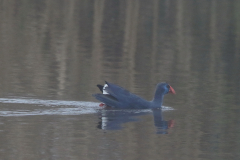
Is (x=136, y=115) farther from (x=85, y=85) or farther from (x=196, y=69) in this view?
(x=196, y=69)

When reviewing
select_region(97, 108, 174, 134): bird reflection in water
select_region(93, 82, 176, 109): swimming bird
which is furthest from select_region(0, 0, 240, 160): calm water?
select_region(93, 82, 176, 109): swimming bird

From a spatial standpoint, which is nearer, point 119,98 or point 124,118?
point 124,118

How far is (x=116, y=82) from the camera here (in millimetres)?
12508

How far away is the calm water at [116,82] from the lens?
766 centimetres

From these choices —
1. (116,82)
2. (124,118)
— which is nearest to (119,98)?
(124,118)

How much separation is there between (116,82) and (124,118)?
315cm

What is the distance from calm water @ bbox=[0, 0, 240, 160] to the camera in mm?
7664

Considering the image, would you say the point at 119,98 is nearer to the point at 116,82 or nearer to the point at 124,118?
the point at 124,118

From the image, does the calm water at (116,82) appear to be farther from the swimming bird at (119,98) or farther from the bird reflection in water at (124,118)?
the swimming bird at (119,98)

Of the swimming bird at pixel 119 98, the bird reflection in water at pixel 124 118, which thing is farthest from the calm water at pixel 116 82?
the swimming bird at pixel 119 98

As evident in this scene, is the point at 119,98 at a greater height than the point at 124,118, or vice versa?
the point at 119,98

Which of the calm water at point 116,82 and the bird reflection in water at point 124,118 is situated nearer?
the calm water at point 116,82

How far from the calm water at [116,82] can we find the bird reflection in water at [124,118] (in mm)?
17

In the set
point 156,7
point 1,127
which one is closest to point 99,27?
point 156,7
